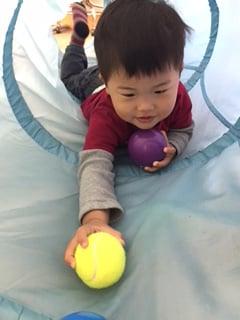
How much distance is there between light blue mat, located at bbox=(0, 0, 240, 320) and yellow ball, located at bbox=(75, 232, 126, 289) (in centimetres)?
2

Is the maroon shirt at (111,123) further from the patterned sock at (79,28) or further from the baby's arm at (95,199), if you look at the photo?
the patterned sock at (79,28)

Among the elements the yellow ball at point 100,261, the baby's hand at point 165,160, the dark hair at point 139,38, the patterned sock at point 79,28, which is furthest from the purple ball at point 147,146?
the patterned sock at point 79,28

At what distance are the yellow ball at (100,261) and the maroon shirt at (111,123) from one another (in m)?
0.26

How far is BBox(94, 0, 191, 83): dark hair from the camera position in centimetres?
79

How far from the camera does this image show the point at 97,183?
85cm

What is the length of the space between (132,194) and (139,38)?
0.87 ft

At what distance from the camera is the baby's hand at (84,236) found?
2.34 feet

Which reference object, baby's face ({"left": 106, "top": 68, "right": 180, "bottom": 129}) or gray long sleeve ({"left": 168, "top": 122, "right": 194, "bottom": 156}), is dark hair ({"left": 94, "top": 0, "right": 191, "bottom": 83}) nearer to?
baby's face ({"left": 106, "top": 68, "right": 180, "bottom": 129})

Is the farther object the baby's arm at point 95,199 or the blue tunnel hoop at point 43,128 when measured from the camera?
the blue tunnel hoop at point 43,128

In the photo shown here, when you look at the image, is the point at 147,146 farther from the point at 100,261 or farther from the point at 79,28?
the point at 79,28

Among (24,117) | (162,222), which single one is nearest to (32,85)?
(24,117)

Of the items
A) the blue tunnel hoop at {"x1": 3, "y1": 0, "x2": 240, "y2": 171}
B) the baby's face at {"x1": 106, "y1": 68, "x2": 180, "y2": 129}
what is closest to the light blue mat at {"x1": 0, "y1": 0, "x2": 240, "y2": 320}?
the blue tunnel hoop at {"x1": 3, "y1": 0, "x2": 240, "y2": 171}

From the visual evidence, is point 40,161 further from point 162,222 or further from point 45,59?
point 45,59

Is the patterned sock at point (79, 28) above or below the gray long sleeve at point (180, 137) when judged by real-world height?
above
